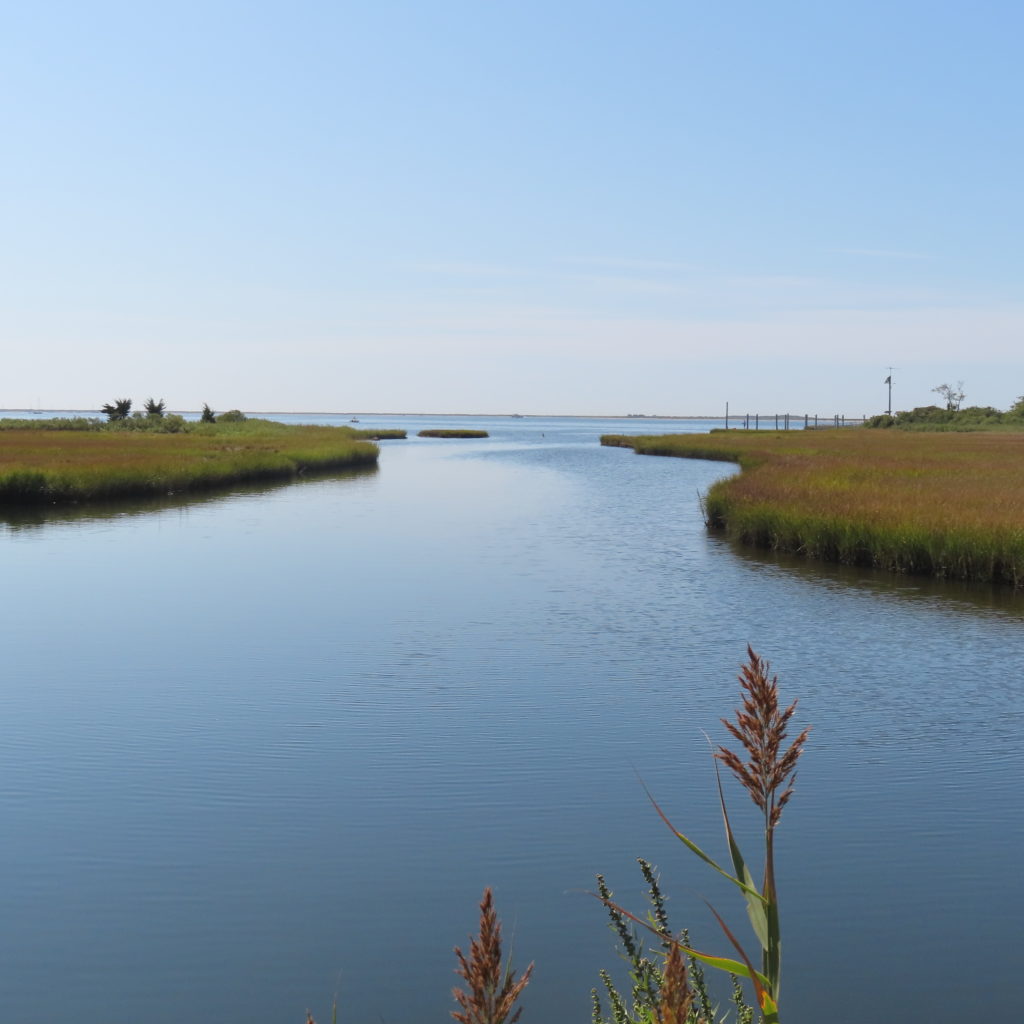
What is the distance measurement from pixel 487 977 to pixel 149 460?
150ft

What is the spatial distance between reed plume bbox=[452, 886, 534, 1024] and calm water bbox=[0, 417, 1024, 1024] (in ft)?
14.9

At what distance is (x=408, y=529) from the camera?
102 ft

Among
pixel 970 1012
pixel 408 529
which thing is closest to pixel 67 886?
pixel 970 1012

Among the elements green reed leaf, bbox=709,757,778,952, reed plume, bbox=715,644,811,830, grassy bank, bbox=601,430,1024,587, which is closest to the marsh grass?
grassy bank, bbox=601,430,1024,587

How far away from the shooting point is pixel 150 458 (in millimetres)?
46469

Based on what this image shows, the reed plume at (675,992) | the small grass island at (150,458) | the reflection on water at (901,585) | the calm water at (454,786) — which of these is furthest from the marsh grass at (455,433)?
the reed plume at (675,992)

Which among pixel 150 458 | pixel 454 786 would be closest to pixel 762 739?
pixel 454 786

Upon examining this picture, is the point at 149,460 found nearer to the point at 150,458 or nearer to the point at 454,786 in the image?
the point at 150,458

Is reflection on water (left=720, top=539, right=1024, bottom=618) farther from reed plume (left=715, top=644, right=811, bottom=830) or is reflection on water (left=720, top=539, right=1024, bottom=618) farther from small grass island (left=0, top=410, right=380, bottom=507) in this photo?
small grass island (left=0, top=410, right=380, bottom=507)

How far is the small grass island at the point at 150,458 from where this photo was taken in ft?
124

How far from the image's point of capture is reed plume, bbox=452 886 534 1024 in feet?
5.59

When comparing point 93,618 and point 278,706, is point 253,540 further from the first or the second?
point 278,706

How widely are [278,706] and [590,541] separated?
663 inches

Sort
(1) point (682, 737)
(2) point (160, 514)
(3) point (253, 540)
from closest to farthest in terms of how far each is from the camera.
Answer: (1) point (682, 737) → (3) point (253, 540) → (2) point (160, 514)
